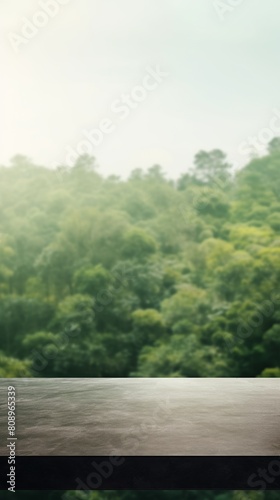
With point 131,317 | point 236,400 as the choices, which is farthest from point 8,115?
point 236,400

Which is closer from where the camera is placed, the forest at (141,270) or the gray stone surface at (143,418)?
the gray stone surface at (143,418)

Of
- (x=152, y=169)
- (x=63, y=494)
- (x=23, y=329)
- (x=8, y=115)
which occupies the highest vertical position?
(x=8, y=115)

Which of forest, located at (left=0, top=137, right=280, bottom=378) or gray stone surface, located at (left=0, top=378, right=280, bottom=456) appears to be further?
forest, located at (left=0, top=137, right=280, bottom=378)

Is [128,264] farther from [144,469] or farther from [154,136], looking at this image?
[144,469]

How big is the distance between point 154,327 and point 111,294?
1.14 m

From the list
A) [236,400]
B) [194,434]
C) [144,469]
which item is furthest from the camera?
[236,400]

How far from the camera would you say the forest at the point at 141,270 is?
1259 centimetres

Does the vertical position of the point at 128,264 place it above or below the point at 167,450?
above

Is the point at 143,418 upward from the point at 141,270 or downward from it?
downward

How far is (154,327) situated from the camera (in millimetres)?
12867

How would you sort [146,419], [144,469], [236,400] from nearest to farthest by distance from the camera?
[144,469] < [146,419] < [236,400]

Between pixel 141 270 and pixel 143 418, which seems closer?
pixel 143 418

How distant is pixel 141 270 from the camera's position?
1337 centimetres

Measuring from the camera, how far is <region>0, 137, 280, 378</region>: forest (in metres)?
12.6
